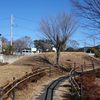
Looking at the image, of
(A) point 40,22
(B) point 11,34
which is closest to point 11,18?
(B) point 11,34

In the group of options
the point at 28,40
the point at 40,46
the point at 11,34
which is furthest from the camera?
the point at 40,46

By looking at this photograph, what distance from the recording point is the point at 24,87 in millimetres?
7340

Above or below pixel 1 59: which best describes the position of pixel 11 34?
above

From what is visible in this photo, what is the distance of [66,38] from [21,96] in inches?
→ 541

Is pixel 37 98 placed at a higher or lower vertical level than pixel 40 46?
lower

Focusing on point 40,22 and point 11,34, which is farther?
point 11,34

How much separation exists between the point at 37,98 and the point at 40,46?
6404cm

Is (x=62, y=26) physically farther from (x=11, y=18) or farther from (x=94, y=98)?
(x=11, y=18)

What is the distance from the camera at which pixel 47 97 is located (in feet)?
21.1

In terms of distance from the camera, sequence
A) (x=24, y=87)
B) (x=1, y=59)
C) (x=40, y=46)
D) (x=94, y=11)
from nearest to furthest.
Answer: (x=24, y=87), (x=94, y=11), (x=1, y=59), (x=40, y=46)

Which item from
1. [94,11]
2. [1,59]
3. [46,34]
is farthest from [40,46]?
[94,11]

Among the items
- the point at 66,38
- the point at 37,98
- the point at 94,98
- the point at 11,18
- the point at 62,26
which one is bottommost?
the point at 37,98

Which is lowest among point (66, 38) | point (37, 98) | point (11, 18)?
point (37, 98)

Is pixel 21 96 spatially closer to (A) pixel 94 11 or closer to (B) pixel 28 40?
(A) pixel 94 11
